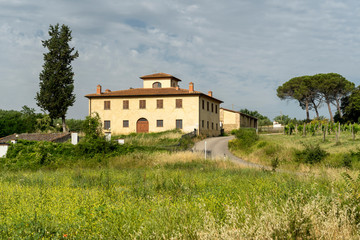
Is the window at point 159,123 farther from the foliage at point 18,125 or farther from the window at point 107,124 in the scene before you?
the foliage at point 18,125

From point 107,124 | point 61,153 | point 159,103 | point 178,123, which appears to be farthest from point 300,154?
point 107,124

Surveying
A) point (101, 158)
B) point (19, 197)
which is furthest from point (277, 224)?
point (101, 158)

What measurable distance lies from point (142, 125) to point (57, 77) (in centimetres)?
1328

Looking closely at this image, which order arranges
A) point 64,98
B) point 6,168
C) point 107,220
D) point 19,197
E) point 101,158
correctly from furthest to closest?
point 64,98 < point 101,158 < point 6,168 < point 19,197 < point 107,220

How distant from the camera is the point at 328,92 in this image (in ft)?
214

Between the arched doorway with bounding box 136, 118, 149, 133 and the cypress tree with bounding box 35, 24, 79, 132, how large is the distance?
31.3 feet

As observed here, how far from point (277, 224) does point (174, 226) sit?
5.40ft

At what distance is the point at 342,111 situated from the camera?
217 feet

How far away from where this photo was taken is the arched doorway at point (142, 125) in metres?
48.1

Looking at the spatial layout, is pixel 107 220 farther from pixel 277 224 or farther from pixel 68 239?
pixel 277 224

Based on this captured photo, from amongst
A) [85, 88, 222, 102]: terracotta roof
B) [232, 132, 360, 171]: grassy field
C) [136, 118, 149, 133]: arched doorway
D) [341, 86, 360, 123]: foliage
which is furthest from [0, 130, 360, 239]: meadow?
[341, 86, 360, 123]: foliage

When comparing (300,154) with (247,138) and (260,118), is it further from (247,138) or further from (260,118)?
(260,118)

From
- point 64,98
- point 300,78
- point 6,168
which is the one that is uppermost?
point 300,78

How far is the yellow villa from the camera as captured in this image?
47.1 metres
